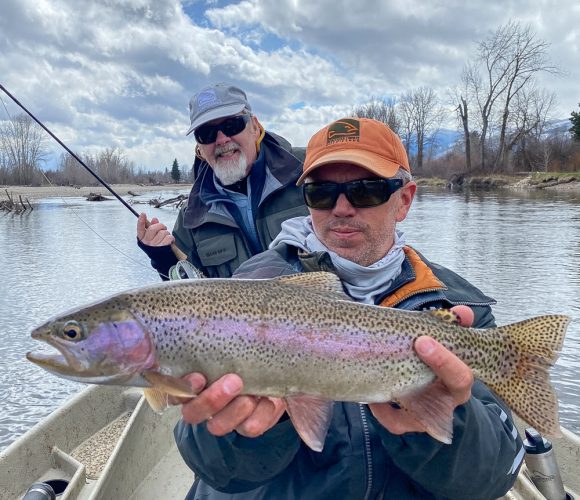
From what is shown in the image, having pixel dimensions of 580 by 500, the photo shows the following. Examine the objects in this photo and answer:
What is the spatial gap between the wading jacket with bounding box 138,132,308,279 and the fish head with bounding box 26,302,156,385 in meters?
2.63

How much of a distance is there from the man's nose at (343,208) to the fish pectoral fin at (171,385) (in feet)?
3.96

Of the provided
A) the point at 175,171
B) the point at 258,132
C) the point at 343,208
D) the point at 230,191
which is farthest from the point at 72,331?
the point at 175,171

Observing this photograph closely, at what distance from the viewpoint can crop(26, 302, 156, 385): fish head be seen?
214 centimetres

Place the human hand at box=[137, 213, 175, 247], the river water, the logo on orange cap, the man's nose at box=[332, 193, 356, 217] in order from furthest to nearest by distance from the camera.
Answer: the river water < the human hand at box=[137, 213, 175, 247] < the logo on orange cap < the man's nose at box=[332, 193, 356, 217]

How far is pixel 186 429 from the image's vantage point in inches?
93.5

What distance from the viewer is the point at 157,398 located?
2.18 meters

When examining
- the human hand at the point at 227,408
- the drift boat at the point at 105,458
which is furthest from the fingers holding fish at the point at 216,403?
the drift boat at the point at 105,458

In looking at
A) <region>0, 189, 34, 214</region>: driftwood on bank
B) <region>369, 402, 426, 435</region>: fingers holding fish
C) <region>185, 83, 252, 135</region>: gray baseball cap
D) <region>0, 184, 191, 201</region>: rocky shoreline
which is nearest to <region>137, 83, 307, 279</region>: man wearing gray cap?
<region>185, 83, 252, 135</region>: gray baseball cap

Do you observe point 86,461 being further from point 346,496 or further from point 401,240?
point 401,240

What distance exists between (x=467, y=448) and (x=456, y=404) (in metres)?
0.22

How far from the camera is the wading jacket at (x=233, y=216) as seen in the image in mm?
4832

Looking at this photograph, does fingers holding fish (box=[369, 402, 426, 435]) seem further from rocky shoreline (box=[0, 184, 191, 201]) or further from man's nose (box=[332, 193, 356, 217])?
rocky shoreline (box=[0, 184, 191, 201])

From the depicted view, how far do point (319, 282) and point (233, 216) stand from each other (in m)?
2.72

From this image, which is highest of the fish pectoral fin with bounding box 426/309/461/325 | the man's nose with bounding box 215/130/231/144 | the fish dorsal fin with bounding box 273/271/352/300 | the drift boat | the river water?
the man's nose with bounding box 215/130/231/144
